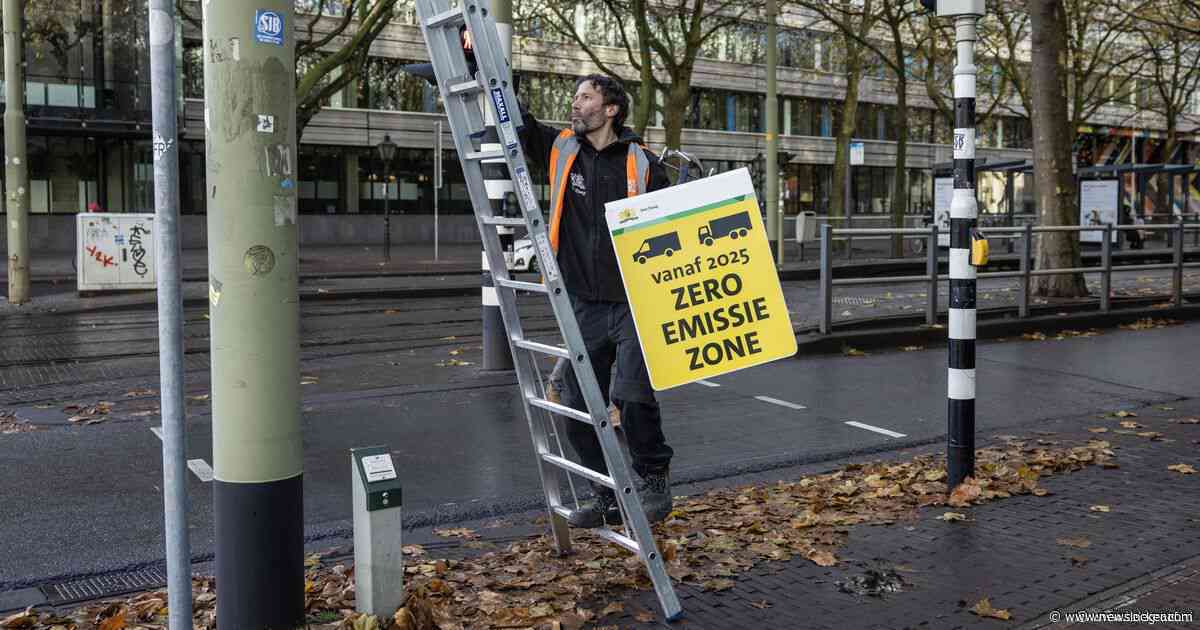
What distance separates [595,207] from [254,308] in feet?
5.30

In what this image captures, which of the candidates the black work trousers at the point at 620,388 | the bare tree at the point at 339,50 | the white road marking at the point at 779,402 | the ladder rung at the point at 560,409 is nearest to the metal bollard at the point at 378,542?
the ladder rung at the point at 560,409

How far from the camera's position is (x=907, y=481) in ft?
21.4

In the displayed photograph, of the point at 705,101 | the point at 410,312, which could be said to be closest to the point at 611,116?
the point at 410,312

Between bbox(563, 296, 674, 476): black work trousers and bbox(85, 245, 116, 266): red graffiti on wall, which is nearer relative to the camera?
bbox(563, 296, 674, 476): black work trousers

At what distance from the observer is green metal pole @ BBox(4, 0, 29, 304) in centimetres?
1709

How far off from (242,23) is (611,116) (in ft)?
5.46

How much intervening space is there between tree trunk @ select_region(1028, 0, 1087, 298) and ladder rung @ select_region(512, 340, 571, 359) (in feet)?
40.8

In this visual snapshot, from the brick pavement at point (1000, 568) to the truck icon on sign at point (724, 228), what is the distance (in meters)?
1.41

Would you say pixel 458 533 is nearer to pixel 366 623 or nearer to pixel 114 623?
pixel 366 623

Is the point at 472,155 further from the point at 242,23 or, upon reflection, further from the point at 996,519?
the point at 996,519

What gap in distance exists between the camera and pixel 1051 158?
16781 millimetres

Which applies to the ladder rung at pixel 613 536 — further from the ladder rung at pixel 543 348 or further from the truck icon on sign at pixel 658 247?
the truck icon on sign at pixel 658 247

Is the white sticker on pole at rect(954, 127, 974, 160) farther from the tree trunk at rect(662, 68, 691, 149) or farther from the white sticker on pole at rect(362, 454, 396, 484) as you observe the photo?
the tree trunk at rect(662, 68, 691, 149)

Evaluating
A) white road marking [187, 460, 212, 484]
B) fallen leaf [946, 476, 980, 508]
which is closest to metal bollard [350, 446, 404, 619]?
white road marking [187, 460, 212, 484]
